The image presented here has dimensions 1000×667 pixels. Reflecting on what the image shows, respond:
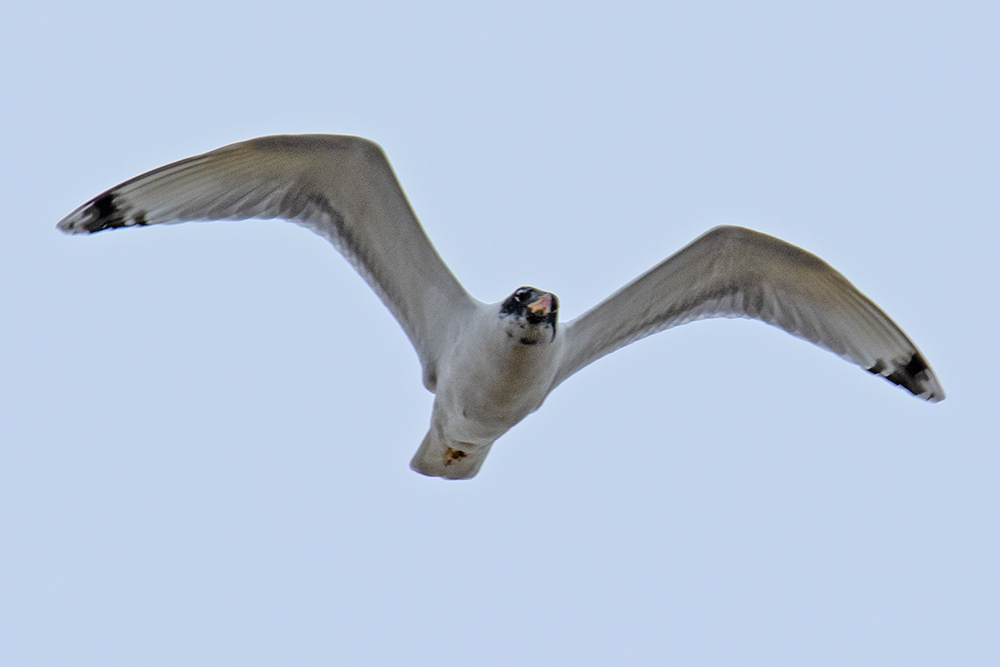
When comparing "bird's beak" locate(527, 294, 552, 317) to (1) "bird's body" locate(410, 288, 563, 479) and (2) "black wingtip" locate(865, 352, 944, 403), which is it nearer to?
(1) "bird's body" locate(410, 288, 563, 479)

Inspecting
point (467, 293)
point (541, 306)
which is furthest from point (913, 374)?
point (467, 293)

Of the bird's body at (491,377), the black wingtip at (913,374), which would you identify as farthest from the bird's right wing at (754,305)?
the bird's body at (491,377)

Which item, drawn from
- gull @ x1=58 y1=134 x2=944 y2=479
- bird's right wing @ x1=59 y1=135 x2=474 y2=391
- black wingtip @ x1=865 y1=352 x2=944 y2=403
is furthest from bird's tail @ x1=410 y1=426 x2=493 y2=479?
black wingtip @ x1=865 y1=352 x2=944 y2=403

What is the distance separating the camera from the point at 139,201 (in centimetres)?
767

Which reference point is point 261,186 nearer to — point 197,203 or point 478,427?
point 197,203

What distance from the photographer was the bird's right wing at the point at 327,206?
25.1ft

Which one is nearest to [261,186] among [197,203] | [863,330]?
[197,203]

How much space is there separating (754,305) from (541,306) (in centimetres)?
156

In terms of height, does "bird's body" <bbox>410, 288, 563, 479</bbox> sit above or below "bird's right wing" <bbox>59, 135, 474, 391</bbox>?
below

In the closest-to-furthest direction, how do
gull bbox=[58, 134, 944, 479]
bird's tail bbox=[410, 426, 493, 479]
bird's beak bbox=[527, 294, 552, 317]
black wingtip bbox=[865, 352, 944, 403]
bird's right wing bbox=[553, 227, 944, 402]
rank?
bird's beak bbox=[527, 294, 552, 317] → gull bbox=[58, 134, 944, 479] → bird's right wing bbox=[553, 227, 944, 402] → bird's tail bbox=[410, 426, 493, 479] → black wingtip bbox=[865, 352, 944, 403]

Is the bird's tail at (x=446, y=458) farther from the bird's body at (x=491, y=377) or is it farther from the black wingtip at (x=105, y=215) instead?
the black wingtip at (x=105, y=215)

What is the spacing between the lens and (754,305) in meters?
8.45

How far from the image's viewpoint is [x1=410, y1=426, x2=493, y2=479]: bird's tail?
8.41 metres

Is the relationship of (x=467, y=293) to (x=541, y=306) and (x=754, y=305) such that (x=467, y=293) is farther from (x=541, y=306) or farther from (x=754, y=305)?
(x=754, y=305)
